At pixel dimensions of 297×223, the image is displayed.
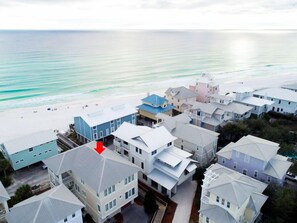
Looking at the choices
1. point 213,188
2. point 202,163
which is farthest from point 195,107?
point 213,188

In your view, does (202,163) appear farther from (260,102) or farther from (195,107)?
(260,102)

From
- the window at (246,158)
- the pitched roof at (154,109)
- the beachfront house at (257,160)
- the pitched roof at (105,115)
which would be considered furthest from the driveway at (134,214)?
the pitched roof at (154,109)

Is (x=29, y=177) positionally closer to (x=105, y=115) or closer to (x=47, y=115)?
(x=105, y=115)

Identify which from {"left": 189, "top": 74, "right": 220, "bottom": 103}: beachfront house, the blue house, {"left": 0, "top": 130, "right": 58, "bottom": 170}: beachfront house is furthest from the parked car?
{"left": 0, "top": 130, "right": 58, "bottom": 170}: beachfront house

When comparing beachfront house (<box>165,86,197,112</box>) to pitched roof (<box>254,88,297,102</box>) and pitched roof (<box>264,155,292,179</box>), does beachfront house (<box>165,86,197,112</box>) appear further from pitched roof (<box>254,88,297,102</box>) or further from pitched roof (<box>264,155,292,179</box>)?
pitched roof (<box>264,155,292,179</box>)

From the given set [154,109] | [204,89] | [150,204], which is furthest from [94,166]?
[204,89]

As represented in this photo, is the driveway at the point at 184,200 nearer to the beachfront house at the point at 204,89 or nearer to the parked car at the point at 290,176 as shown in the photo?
the parked car at the point at 290,176
